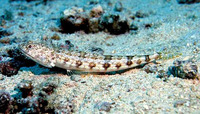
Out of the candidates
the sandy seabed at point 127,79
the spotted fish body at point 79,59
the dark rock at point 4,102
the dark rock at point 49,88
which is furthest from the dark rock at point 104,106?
the dark rock at point 4,102

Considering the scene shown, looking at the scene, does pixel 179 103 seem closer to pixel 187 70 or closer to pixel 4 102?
pixel 187 70

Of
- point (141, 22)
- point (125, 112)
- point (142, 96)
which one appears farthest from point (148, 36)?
point (125, 112)

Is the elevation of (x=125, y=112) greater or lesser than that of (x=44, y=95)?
lesser

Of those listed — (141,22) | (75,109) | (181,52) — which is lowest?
(75,109)

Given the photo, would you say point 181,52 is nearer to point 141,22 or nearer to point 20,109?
point 141,22

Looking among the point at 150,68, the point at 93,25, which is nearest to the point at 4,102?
the point at 150,68

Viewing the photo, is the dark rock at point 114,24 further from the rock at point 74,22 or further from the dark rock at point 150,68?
the dark rock at point 150,68

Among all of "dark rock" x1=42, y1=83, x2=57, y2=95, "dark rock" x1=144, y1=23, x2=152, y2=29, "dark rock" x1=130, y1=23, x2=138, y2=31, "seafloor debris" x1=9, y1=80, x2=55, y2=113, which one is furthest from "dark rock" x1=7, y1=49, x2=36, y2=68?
"dark rock" x1=144, y1=23, x2=152, y2=29

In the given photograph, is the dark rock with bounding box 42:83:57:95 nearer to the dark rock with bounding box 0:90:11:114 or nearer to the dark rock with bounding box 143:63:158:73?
the dark rock with bounding box 0:90:11:114
